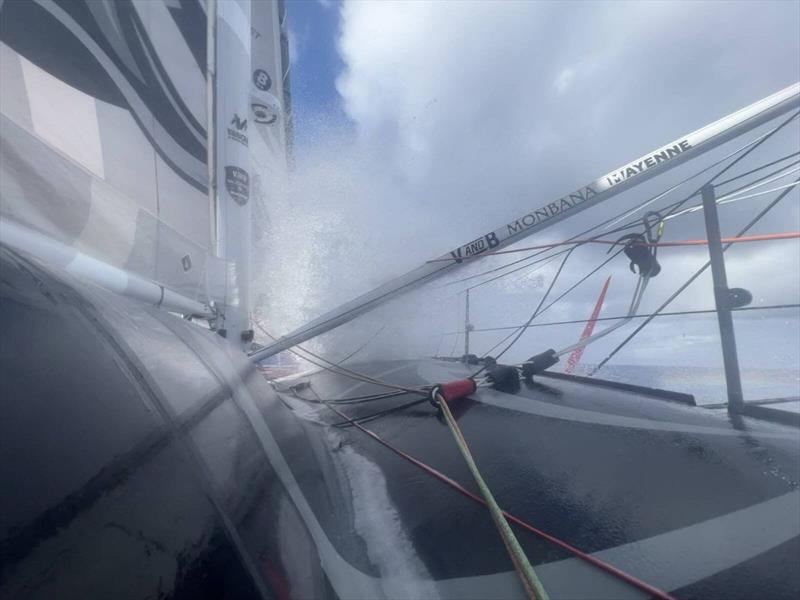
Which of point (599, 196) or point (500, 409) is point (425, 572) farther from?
point (599, 196)

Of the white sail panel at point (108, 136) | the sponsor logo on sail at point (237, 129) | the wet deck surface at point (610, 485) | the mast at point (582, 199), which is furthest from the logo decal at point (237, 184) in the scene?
the wet deck surface at point (610, 485)

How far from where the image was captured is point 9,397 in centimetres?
59

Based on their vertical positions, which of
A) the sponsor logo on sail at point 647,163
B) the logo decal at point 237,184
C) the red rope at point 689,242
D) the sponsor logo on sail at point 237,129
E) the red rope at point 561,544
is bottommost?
the red rope at point 561,544

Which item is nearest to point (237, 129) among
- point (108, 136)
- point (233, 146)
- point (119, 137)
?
point (233, 146)

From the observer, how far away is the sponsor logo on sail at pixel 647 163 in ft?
8.51

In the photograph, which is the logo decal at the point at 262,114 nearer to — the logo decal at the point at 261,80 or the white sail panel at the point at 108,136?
the logo decal at the point at 261,80

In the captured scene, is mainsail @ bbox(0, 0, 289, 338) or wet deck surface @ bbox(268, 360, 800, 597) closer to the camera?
wet deck surface @ bbox(268, 360, 800, 597)

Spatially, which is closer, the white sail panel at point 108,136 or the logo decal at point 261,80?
the white sail panel at point 108,136

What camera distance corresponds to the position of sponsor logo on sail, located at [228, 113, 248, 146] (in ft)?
13.8

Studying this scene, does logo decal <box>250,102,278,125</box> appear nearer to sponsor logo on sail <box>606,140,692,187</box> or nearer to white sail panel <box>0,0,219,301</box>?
white sail panel <box>0,0,219,301</box>

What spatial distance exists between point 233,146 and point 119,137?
3.89 feet

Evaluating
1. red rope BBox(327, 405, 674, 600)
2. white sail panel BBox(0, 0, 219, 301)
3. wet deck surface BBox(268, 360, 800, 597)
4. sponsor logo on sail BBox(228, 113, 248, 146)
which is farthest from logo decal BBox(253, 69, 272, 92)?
red rope BBox(327, 405, 674, 600)

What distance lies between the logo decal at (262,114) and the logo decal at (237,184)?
283 cm

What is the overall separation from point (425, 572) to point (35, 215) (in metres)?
2.19
